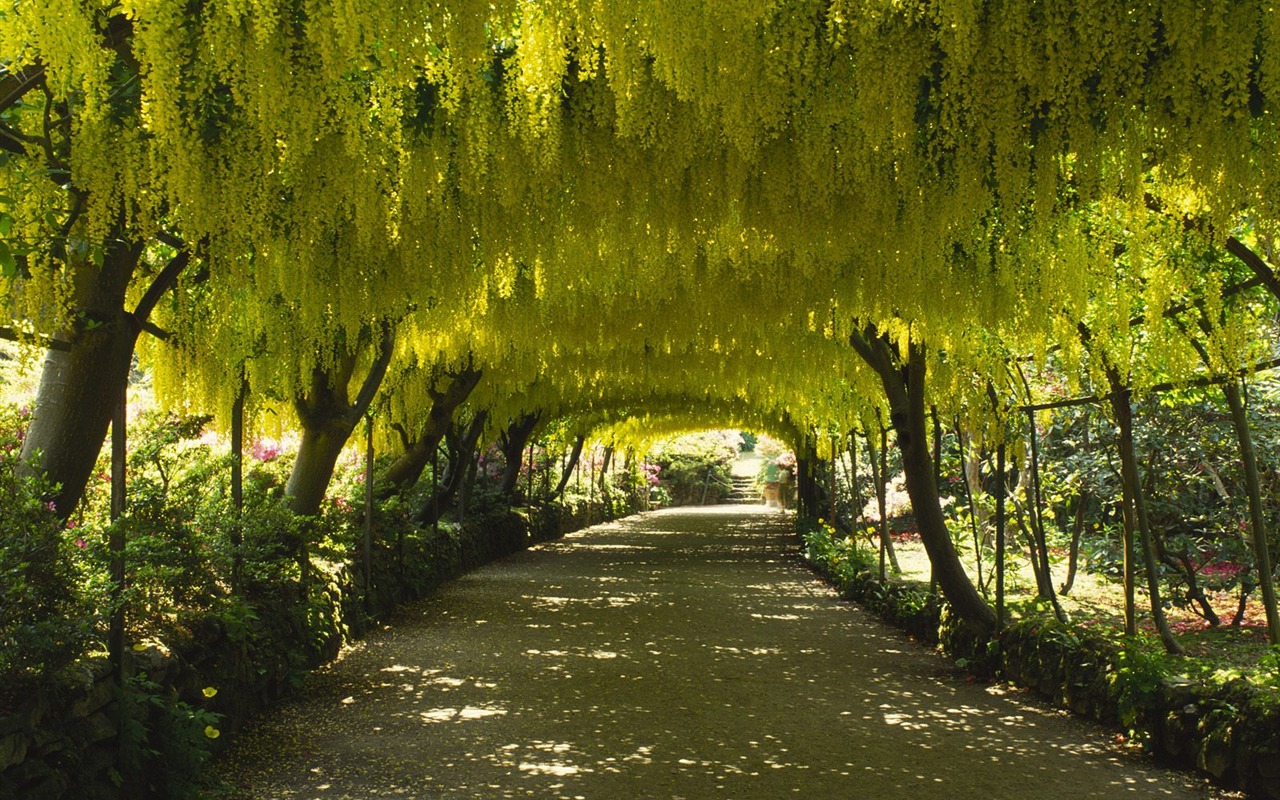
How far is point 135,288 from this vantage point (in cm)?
442

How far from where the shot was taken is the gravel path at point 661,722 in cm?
371

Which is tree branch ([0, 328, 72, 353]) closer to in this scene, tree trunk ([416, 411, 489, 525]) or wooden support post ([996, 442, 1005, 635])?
wooden support post ([996, 442, 1005, 635])

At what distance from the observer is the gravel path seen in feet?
12.2

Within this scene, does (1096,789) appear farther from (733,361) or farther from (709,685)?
(733,361)

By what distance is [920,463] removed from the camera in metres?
6.61

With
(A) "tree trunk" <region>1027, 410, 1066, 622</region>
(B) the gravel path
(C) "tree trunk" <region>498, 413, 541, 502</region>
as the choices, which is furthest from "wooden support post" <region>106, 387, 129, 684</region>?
(C) "tree trunk" <region>498, 413, 541, 502</region>

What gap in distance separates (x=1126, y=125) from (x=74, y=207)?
314 cm

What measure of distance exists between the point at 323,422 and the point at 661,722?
10.5 feet

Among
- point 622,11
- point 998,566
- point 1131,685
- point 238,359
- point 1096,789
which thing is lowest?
point 1096,789

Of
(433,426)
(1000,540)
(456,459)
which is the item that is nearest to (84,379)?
(1000,540)

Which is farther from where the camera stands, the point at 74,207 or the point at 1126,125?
the point at 74,207

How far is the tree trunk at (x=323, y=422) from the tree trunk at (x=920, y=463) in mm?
→ 3268

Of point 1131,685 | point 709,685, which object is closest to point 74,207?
point 709,685

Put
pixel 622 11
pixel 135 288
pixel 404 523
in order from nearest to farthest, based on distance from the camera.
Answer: pixel 622 11 < pixel 135 288 < pixel 404 523
